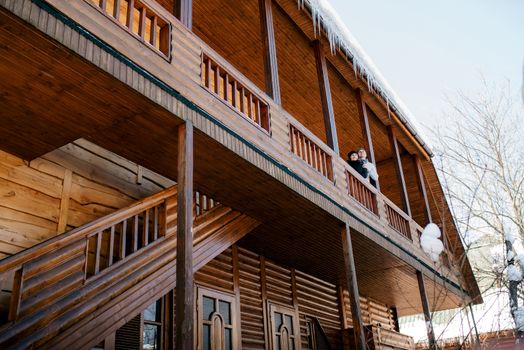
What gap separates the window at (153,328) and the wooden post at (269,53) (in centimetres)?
377

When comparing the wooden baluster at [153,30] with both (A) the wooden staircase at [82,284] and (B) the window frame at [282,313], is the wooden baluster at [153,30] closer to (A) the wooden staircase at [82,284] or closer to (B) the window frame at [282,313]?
(A) the wooden staircase at [82,284]

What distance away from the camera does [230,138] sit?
6.59m

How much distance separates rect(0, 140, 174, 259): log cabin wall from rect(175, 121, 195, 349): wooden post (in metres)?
2.51

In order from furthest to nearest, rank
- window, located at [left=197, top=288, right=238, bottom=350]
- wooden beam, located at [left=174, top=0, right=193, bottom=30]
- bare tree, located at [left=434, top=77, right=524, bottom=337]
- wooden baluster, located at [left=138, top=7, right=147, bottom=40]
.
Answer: window, located at [left=197, top=288, right=238, bottom=350] → wooden beam, located at [left=174, top=0, right=193, bottom=30] → wooden baluster, located at [left=138, top=7, right=147, bottom=40] → bare tree, located at [left=434, top=77, right=524, bottom=337]

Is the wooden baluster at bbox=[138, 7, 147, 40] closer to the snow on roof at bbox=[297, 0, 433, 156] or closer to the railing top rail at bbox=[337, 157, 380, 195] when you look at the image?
the snow on roof at bbox=[297, 0, 433, 156]

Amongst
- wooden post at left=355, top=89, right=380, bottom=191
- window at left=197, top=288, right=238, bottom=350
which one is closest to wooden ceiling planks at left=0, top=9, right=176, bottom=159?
window at left=197, top=288, right=238, bottom=350

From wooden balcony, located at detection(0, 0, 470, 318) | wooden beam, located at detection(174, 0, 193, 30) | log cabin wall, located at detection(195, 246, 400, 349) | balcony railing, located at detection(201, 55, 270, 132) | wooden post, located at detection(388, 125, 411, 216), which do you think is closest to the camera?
wooden balcony, located at detection(0, 0, 470, 318)

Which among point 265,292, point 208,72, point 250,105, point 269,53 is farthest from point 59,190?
point 265,292

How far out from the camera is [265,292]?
36.1 feet

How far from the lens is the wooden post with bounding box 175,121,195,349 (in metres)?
4.93

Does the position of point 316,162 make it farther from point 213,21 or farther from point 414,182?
point 414,182

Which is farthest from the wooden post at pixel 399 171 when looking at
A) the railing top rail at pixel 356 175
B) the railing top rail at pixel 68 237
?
the railing top rail at pixel 68 237

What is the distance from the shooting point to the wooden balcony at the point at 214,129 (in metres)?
5.23

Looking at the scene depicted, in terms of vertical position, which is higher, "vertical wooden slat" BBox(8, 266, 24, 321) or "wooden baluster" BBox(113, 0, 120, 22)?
"wooden baluster" BBox(113, 0, 120, 22)
